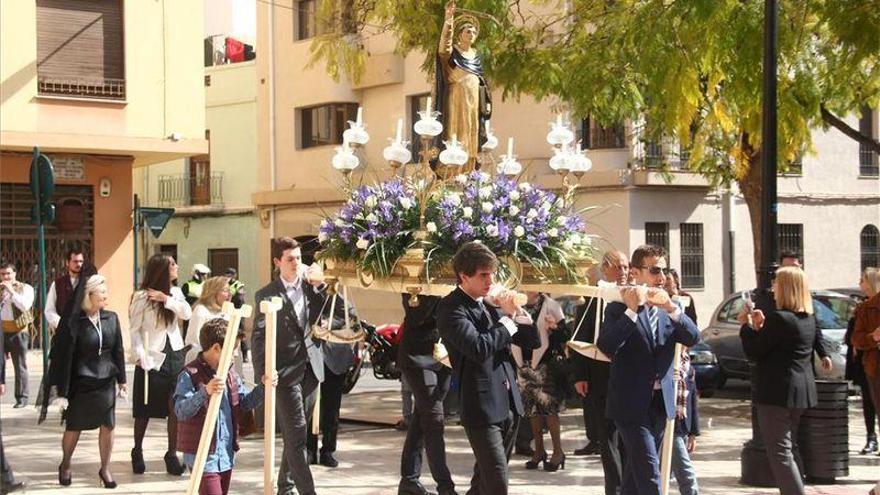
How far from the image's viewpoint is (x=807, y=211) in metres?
32.2

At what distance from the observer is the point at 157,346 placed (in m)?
11.9

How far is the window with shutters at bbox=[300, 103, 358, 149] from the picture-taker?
1400 inches

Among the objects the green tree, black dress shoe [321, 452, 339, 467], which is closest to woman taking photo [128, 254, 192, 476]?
black dress shoe [321, 452, 339, 467]

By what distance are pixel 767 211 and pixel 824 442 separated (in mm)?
2027

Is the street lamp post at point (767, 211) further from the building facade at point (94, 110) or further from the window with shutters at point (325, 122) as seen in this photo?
the window with shutters at point (325, 122)

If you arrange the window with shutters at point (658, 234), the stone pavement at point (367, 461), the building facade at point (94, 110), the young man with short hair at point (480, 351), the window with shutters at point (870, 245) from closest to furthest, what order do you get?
1. the young man with short hair at point (480, 351)
2. the stone pavement at point (367, 461)
3. the building facade at point (94, 110)
4. the window with shutters at point (658, 234)
5. the window with shutters at point (870, 245)

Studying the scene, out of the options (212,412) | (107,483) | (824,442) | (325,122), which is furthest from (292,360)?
(325,122)

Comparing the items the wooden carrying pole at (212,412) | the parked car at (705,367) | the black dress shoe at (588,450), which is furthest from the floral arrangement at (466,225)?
the parked car at (705,367)

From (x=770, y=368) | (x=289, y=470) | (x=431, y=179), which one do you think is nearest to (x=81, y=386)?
(x=289, y=470)

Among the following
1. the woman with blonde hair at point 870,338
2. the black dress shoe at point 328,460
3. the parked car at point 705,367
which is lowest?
the black dress shoe at point 328,460

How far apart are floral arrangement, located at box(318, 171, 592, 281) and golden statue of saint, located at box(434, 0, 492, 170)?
21.9 inches

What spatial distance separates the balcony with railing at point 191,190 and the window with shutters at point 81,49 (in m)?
14.9

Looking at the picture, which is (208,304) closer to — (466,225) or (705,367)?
(466,225)

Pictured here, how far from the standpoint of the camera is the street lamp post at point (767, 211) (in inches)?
440
